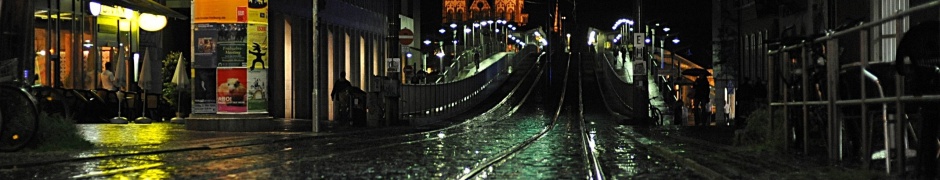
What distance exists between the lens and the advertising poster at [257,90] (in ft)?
97.7

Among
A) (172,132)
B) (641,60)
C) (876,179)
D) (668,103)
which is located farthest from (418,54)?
(876,179)

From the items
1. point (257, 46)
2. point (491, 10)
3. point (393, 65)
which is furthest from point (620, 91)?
point (491, 10)

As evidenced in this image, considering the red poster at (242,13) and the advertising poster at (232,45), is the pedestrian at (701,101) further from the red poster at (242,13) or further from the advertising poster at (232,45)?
the red poster at (242,13)

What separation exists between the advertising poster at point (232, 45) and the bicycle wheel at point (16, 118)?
34.3 ft

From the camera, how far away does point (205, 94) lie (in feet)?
97.8

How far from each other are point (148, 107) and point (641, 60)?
564 inches

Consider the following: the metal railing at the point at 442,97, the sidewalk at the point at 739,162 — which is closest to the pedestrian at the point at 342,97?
the metal railing at the point at 442,97

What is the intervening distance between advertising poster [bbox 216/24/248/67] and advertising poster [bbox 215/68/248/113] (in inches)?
10.2

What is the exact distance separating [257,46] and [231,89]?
118cm

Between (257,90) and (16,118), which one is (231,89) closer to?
(257,90)

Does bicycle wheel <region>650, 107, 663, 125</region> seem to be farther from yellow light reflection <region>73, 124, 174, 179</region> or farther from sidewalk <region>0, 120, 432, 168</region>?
yellow light reflection <region>73, 124, 174, 179</region>

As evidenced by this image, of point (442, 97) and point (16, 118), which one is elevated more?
point (442, 97)

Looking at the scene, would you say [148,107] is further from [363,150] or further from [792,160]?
[792,160]

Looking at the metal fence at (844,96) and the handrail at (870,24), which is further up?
the handrail at (870,24)
